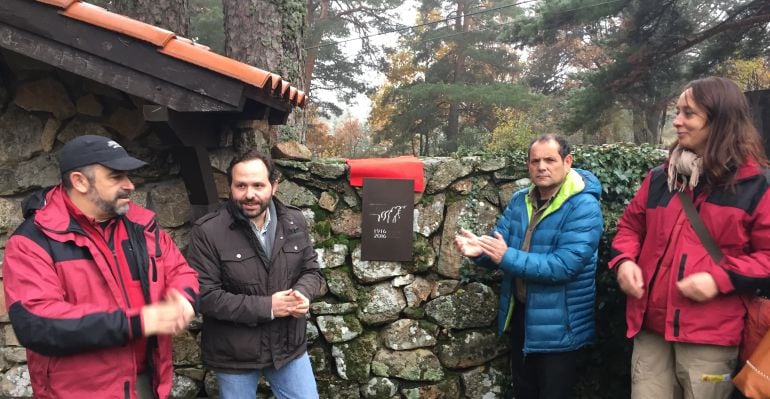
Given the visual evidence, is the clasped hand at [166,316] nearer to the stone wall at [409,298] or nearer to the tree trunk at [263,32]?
the stone wall at [409,298]

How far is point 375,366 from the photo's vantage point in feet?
11.5

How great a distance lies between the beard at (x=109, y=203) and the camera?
6.69ft

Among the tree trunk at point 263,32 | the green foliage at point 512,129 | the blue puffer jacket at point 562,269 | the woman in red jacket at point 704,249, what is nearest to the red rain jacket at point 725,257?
the woman in red jacket at point 704,249

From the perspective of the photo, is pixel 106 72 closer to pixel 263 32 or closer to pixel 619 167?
pixel 263 32

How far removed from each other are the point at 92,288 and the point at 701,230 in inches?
102

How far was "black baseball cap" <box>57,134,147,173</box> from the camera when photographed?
2023mm

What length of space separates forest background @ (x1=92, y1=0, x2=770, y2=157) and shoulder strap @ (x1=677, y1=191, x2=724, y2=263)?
2.84 meters

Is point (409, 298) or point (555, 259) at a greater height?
point (555, 259)

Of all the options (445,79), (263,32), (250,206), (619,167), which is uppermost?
(445,79)

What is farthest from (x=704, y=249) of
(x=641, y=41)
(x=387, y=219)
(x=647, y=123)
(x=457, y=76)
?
(x=457, y=76)

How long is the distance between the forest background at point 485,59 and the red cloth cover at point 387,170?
2.77ft

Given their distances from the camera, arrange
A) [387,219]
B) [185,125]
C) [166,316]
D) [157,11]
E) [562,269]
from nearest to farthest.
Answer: [166,316], [562,269], [185,125], [387,219], [157,11]

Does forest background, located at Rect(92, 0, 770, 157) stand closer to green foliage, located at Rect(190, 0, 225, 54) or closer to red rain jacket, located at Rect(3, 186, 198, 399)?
green foliage, located at Rect(190, 0, 225, 54)

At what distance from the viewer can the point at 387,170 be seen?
345 cm
